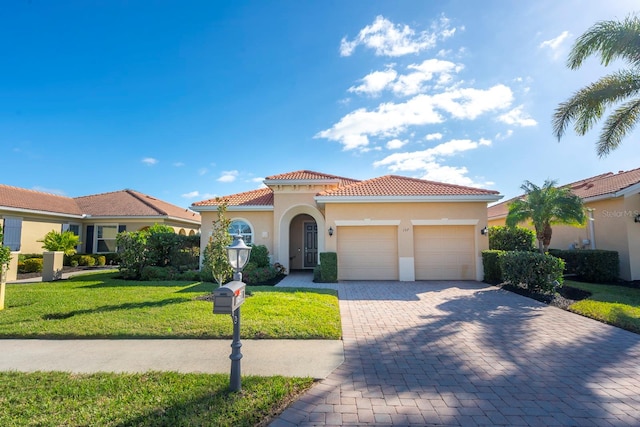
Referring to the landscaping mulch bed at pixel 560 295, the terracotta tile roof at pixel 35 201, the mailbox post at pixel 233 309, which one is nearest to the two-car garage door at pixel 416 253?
the landscaping mulch bed at pixel 560 295

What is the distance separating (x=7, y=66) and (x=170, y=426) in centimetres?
1371

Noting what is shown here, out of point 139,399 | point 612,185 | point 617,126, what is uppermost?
point 617,126

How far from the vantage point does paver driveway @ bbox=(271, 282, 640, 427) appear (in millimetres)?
3258

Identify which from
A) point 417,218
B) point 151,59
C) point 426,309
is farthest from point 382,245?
point 151,59

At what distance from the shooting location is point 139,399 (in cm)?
347

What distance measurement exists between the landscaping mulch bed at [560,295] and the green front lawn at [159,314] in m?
6.49

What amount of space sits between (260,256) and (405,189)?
7.58 metres

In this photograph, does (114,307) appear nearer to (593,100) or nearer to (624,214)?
(593,100)

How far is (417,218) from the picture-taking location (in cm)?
1293

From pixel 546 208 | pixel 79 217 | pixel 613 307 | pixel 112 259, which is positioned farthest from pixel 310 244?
pixel 79 217

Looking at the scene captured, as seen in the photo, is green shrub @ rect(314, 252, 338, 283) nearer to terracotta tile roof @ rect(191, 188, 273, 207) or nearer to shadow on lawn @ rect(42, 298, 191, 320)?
terracotta tile roof @ rect(191, 188, 273, 207)

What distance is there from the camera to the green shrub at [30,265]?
1565 cm

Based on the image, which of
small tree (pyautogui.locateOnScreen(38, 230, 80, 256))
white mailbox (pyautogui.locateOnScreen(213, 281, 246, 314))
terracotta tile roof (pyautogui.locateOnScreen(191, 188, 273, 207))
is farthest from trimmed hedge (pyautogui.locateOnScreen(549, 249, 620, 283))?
small tree (pyautogui.locateOnScreen(38, 230, 80, 256))

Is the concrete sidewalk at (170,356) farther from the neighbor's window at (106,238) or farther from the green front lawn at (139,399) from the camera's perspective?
the neighbor's window at (106,238)
